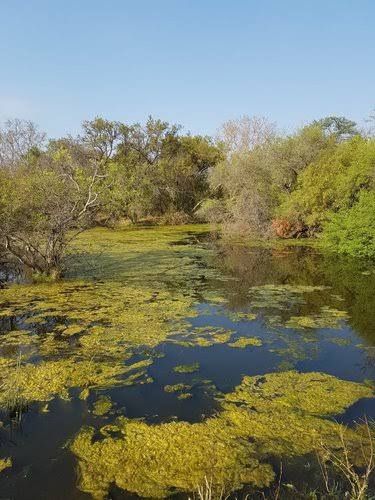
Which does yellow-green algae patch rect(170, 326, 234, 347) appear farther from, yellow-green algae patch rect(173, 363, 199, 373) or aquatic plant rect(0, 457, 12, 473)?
aquatic plant rect(0, 457, 12, 473)

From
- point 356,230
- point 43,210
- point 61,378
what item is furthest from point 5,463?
point 356,230

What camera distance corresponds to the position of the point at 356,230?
1939 cm

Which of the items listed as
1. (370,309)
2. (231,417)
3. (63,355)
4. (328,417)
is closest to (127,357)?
(63,355)

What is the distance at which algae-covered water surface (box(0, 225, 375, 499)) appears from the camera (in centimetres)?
478

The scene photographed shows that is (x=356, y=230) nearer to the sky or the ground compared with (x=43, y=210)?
nearer to the ground

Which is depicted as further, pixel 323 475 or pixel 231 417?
pixel 231 417

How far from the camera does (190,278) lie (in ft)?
49.1

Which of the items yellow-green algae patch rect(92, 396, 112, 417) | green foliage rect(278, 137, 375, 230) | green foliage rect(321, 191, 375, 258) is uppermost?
green foliage rect(278, 137, 375, 230)

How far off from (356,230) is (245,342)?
12772 millimetres

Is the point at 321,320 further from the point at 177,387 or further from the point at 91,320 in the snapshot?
the point at 91,320

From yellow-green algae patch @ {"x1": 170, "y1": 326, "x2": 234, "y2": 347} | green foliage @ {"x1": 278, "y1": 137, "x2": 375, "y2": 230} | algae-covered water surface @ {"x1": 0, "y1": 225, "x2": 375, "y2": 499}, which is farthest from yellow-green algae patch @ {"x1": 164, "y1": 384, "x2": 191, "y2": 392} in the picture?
Result: green foliage @ {"x1": 278, "y1": 137, "x2": 375, "y2": 230}

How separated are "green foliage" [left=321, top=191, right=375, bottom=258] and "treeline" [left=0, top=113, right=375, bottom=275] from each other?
53 mm

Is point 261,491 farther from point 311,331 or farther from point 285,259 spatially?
point 285,259

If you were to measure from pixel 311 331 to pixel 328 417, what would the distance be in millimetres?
3733
